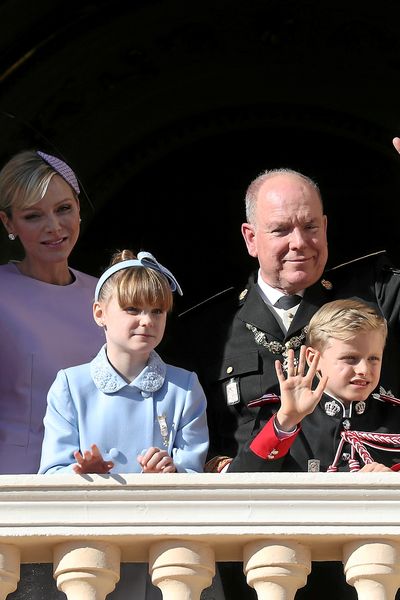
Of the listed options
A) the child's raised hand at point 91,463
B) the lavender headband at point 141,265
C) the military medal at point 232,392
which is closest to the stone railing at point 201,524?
the child's raised hand at point 91,463

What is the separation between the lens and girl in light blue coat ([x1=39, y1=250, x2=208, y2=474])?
12.3ft

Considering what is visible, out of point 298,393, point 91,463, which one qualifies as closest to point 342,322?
point 298,393

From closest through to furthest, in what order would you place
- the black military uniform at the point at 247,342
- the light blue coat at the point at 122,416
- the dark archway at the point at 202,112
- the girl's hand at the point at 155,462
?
the girl's hand at the point at 155,462
the light blue coat at the point at 122,416
the black military uniform at the point at 247,342
the dark archway at the point at 202,112

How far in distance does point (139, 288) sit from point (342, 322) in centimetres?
46

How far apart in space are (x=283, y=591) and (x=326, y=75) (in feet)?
9.30

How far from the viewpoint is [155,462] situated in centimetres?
357

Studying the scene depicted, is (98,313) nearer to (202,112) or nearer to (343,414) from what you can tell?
(343,414)

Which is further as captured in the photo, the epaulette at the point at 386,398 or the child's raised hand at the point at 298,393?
the epaulette at the point at 386,398

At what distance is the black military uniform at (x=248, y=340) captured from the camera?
4.14 m

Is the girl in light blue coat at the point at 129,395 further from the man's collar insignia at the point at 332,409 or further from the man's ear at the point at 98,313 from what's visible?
the man's collar insignia at the point at 332,409

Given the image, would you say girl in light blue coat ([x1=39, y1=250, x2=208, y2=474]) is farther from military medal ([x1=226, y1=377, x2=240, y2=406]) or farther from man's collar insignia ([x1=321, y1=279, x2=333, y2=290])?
man's collar insignia ([x1=321, y1=279, x2=333, y2=290])

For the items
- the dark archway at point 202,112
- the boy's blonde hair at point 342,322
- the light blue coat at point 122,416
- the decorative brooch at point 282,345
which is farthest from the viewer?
the dark archway at point 202,112

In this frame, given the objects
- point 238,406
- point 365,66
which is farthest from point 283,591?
point 365,66

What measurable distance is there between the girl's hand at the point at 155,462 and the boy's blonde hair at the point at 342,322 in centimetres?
56
